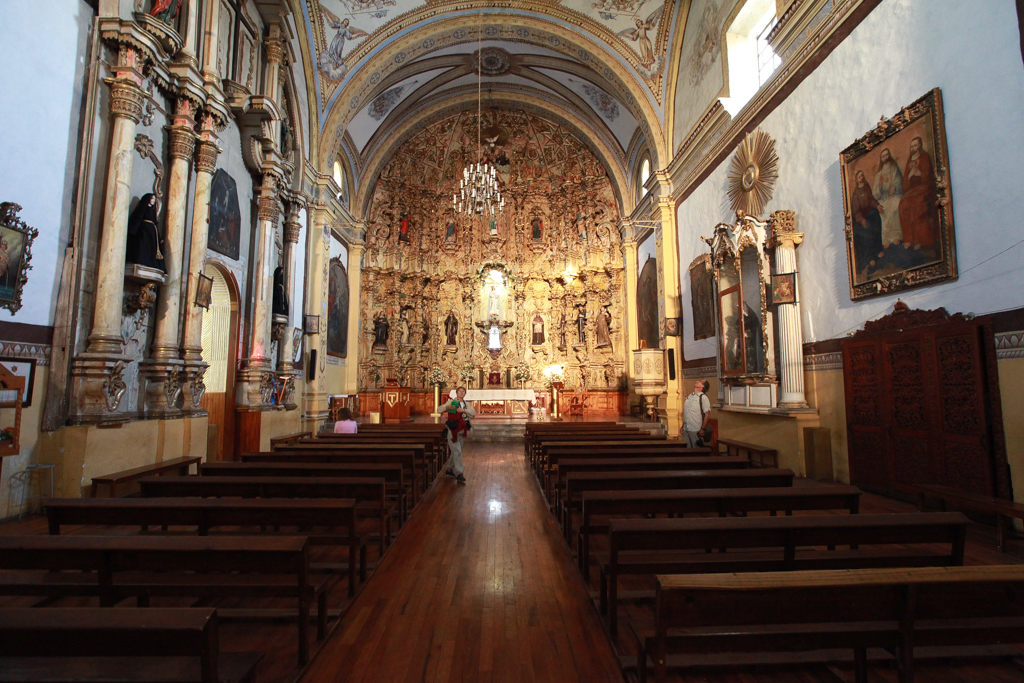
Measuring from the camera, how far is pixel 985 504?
14.6 ft

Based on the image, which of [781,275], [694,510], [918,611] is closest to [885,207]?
[781,275]

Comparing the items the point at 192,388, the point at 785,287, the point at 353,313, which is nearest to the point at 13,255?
the point at 192,388

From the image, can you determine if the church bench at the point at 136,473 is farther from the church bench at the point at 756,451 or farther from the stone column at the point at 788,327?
the stone column at the point at 788,327

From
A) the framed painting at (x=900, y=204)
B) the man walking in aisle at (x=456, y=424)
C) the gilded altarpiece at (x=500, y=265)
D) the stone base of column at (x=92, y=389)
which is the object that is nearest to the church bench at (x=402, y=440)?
the man walking in aisle at (x=456, y=424)

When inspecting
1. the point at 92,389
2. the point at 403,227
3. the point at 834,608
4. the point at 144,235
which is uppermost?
the point at 403,227

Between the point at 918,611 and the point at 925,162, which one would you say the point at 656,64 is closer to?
the point at 925,162

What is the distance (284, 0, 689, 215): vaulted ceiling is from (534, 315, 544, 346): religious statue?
7302mm

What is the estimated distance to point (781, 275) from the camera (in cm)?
826

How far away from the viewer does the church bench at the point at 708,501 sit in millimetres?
3619

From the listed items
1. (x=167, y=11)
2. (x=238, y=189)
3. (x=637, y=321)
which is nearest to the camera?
(x=167, y=11)

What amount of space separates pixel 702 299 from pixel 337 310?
1171 cm

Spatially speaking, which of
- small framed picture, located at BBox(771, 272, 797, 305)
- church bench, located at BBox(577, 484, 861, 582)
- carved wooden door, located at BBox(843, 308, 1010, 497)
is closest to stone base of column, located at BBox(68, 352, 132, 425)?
church bench, located at BBox(577, 484, 861, 582)

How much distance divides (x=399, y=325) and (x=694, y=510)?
698 inches

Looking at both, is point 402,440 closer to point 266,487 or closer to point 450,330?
point 266,487
